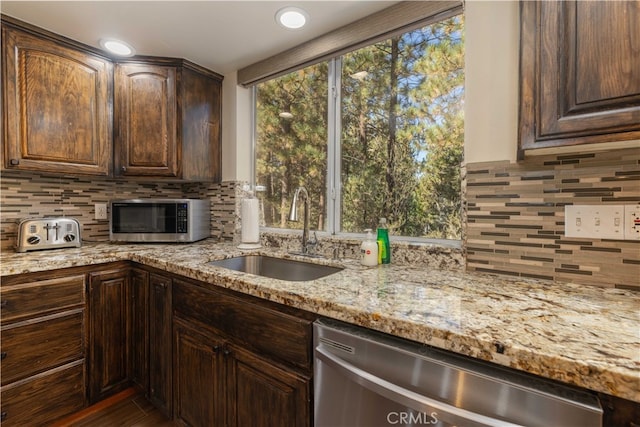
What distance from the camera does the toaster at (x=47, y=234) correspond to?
1688 mm

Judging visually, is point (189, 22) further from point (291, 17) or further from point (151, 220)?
point (151, 220)

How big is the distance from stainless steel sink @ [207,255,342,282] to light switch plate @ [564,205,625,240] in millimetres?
917

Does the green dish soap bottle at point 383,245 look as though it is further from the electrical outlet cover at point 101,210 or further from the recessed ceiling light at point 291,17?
the electrical outlet cover at point 101,210

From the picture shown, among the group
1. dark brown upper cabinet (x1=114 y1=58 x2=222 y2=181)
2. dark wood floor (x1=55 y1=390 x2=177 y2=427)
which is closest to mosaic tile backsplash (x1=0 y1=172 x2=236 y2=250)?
dark brown upper cabinet (x1=114 y1=58 x2=222 y2=181)

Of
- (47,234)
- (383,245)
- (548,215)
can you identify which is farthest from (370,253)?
(47,234)

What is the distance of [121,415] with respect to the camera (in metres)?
1.64

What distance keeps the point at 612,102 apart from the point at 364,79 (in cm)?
120

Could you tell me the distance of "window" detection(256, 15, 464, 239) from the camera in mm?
1458

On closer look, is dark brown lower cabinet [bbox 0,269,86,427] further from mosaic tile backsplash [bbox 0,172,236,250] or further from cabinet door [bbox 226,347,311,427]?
cabinet door [bbox 226,347,311,427]

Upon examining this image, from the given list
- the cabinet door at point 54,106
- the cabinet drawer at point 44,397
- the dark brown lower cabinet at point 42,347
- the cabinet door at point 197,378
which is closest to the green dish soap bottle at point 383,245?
the cabinet door at point 197,378

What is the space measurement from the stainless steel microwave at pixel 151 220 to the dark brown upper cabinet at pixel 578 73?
1.93m

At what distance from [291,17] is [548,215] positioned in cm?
150

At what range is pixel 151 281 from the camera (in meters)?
1.62

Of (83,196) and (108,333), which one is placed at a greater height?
(83,196)
